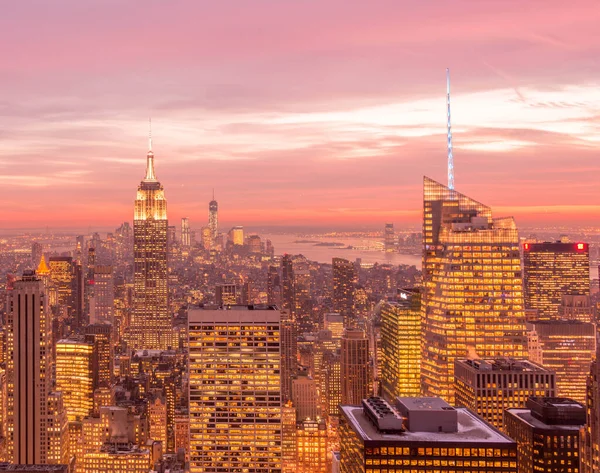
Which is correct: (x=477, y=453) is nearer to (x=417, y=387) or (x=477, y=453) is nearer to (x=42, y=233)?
(x=417, y=387)

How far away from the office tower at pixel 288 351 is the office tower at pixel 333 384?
155 inches

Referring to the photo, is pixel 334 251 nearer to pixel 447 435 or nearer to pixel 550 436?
pixel 550 436

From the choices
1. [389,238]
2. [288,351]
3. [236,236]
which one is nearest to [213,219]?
[236,236]

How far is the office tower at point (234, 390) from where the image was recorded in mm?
60344

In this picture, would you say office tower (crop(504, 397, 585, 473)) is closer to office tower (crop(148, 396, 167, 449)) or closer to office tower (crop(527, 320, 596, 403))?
office tower (crop(527, 320, 596, 403))

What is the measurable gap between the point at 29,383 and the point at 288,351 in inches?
1390

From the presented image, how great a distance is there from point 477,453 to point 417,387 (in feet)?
122

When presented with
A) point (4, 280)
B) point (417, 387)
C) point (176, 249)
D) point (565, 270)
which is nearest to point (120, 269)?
point (176, 249)

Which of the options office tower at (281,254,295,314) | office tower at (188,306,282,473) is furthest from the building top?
office tower at (281,254,295,314)

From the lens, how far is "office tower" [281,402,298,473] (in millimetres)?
74875

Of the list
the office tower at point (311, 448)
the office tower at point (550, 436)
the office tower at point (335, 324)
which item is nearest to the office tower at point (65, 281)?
the office tower at point (335, 324)

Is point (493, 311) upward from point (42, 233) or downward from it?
downward

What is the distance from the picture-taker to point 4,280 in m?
87.9

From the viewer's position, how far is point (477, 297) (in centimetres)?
6788
